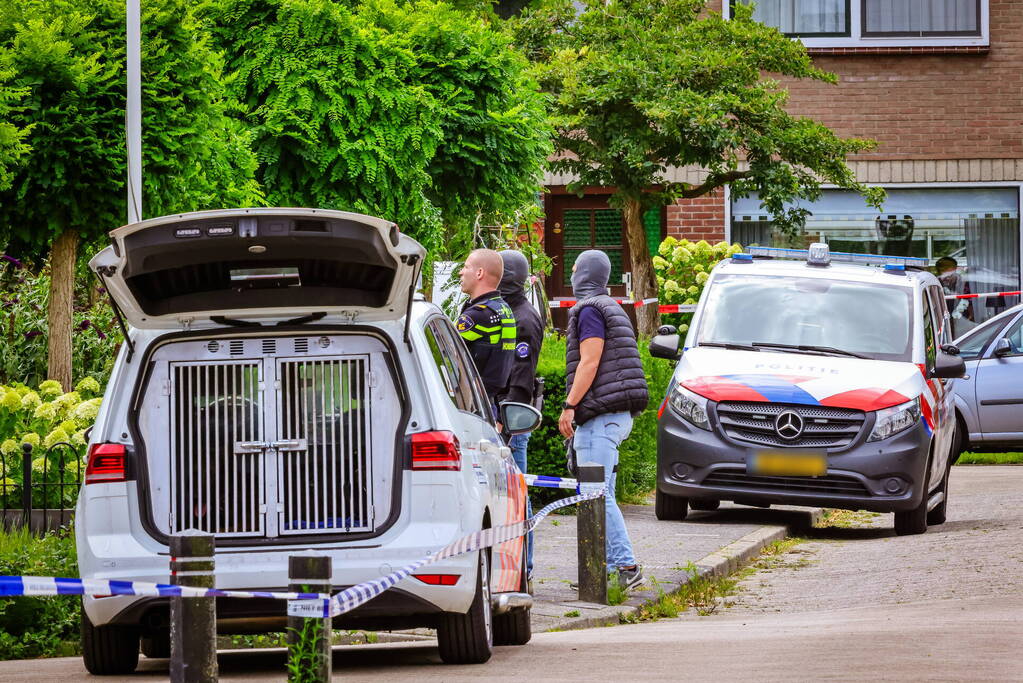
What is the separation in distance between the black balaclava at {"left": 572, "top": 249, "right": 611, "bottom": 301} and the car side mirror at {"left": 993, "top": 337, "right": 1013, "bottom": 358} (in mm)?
9136

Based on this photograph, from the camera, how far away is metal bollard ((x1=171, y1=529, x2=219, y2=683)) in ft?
19.9

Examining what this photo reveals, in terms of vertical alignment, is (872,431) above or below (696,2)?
below

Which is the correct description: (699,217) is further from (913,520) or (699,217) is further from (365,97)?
(913,520)

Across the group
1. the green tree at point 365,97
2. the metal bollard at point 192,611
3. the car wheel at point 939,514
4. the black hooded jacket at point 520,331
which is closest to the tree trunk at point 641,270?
the green tree at point 365,97

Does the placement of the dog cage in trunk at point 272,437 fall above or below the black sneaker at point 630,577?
above

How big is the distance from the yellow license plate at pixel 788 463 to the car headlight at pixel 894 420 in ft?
1.30

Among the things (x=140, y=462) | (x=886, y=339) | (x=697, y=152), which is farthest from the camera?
(x=697, y=152)

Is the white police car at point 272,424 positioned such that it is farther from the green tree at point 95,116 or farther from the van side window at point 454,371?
the green tree at point 95,116

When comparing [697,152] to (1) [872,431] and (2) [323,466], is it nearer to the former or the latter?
(1) [872,431]

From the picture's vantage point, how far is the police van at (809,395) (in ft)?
43.1

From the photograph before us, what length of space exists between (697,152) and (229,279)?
15.5m

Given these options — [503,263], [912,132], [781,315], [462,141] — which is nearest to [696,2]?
[912,132]

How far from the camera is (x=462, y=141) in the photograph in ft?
51.4

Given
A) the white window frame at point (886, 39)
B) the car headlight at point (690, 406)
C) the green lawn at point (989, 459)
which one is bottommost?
the green lawn at point (989, 459)
